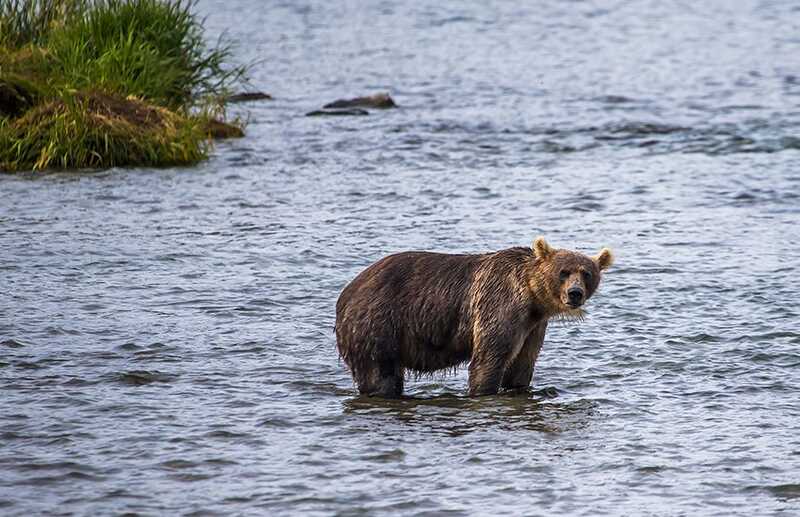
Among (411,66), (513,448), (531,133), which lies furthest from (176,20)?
(513,448)

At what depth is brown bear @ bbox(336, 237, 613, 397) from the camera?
9.95 m

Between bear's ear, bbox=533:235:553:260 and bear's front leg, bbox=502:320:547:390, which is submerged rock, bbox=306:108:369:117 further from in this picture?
bear's ear, bbox=533:235:553:260

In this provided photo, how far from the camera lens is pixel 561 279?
990cm

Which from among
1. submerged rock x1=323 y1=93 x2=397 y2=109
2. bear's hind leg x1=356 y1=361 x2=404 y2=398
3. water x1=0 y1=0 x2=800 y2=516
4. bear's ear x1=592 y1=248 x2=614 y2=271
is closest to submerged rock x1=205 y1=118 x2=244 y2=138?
water x1=0 y1=0 x2=800 y2=516

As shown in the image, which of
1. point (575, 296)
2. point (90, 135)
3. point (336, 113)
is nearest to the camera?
point (575, 296)

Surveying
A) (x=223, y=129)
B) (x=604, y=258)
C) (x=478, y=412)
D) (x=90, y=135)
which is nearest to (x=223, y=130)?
(x=223, y=129)

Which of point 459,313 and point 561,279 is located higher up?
point 561,279

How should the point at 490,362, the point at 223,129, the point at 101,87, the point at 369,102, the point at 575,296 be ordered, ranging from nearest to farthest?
1. the point at 575,296
2. the point at 490,362
3. the point at 101,87
4. the point at 223,129
5. the point at 369,102

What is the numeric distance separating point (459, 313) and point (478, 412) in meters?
0.71

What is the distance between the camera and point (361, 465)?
8.80 meters

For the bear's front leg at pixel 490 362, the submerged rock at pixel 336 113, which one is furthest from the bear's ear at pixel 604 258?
the submerged rock at pixel 336 113

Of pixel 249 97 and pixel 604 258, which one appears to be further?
pixel 249 97

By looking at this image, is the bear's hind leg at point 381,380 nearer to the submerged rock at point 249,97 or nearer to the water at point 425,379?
the water at point 425,379

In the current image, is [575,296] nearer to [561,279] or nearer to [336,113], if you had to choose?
[561,279]
